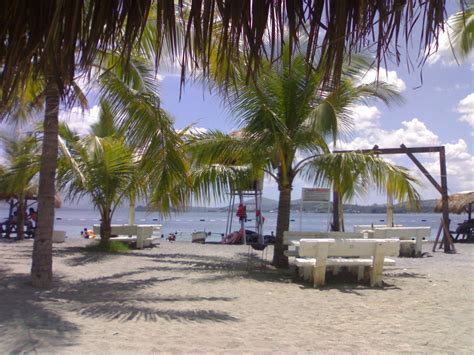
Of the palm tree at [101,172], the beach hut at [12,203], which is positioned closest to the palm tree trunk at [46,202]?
the palm tree at [101,172]

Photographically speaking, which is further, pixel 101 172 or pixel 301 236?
pixel 101 172

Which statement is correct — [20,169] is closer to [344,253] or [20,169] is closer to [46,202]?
[46,202]

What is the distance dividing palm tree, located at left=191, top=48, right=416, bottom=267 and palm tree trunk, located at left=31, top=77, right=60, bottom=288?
3875 mm

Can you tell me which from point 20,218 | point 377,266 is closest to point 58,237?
point 20,218

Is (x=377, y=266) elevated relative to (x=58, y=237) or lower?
elevated

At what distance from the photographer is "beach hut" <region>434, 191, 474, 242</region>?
23062mm

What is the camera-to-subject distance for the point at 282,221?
12.3 m

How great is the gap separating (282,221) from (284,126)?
2284mm

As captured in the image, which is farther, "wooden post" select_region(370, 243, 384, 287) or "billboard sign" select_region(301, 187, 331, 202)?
"billboard sign" select_region(301, 187, 331, 202)

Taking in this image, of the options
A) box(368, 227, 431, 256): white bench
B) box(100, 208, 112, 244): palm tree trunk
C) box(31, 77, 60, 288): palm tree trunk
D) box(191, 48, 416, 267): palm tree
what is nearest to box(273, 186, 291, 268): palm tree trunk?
box(191, 48, 416, 267): palm tree

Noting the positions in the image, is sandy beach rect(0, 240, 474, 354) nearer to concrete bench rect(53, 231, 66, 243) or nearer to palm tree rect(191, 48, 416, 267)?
palm tree rect(191, 48, 416, 267)

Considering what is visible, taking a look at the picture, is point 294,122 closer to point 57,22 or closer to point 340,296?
point 340,296

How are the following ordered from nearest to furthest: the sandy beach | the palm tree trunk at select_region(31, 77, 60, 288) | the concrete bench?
the sandy beach, the palm tree trunk at select_region(31, 77, 60, 288), the concrete bench

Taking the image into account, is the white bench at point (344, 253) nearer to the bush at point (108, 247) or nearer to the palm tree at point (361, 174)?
the palm tree at point (361, 174)
